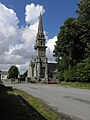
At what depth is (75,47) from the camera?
2613 inches

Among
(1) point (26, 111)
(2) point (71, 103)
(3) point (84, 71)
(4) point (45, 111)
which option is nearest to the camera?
(1) point (26, 111)

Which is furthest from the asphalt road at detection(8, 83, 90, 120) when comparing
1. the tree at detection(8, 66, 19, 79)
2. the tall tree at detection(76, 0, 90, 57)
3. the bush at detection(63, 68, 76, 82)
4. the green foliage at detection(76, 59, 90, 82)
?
the tree at detection(8, 66, 19, 79)

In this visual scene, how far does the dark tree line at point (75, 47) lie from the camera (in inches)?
2213

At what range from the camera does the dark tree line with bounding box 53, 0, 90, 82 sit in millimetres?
56219

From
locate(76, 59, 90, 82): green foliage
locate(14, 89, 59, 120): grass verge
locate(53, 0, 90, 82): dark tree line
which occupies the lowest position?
locate(14, 89, 59, 120): grass verge

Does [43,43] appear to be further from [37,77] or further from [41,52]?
[37,77]

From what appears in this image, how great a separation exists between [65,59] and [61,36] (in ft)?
18.9

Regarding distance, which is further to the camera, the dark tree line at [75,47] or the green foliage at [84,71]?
the dark tree line at [75,47]

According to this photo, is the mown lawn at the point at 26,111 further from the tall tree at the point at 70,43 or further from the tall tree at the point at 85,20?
the tall tree at the point at 70,43

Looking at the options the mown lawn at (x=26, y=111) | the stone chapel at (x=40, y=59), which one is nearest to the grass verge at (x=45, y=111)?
the mown lawn at (x=26, y=111)

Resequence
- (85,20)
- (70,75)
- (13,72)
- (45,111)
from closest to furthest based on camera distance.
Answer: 1. (45,111)
2. (85,20)
3. (70,75)
4. (13,72)

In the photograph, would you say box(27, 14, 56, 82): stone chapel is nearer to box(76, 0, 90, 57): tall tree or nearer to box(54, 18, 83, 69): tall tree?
box(54, 18, 83, 69): tall tree

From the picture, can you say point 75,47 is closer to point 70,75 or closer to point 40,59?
point 70,75

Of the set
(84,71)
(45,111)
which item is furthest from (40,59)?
(45,111)
